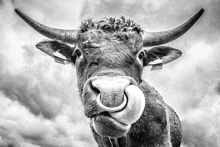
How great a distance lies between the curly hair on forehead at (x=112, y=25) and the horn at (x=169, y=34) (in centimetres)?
81

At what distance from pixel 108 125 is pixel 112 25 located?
2.19 meters

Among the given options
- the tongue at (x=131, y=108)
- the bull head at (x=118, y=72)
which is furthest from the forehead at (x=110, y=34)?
the tongue at (x=131, y=108)

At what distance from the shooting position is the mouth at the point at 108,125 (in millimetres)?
3930

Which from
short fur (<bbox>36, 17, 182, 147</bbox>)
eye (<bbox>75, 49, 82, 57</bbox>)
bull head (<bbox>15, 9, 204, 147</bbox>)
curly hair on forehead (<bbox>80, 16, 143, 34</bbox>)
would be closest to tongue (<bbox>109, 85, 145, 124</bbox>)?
bull head (<bbox>15, 9, 204, 147</bbox>)

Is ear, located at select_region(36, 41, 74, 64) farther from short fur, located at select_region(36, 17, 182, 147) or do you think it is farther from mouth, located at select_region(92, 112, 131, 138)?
mouth, located at select_region(92, 112, 131, 138)

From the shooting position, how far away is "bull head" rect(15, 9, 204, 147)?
3.87 metres

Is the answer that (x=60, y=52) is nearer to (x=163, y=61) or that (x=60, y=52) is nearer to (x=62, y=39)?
(x=62, y=39)

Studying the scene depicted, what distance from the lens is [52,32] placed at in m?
6.66

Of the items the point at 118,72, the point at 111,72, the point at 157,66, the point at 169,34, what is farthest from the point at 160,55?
the point at 111,72

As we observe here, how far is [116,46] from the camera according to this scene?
493 cm

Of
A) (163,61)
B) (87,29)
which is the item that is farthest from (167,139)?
(87,29)

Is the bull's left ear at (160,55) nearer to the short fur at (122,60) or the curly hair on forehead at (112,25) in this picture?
the short fur at (122,60)

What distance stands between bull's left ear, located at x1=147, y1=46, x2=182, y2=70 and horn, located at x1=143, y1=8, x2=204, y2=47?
0.23 metres

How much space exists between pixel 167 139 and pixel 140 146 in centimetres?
69
